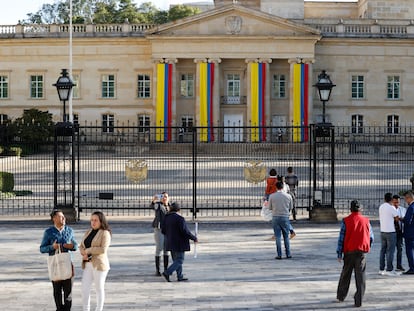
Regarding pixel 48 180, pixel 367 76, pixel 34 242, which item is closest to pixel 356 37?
pixel 367 76

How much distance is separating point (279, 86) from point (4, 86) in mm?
18967

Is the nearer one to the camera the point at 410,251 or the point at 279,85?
the point at 410,251

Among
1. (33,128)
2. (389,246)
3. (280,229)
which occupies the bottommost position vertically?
(389,246)

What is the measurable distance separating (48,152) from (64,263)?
4234 cm

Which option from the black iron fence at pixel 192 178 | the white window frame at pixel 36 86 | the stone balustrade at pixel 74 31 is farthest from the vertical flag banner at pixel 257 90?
the white window frame at pixel 36 86

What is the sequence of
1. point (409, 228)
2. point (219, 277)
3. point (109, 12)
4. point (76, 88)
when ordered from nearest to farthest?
point (219, 277) → point (409, 228) → point (76, 88) → point (109, 12)

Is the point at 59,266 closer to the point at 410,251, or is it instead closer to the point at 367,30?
the point at 410,251

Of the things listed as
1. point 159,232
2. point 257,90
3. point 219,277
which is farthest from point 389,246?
point 257,90

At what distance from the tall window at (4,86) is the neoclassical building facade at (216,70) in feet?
0.23

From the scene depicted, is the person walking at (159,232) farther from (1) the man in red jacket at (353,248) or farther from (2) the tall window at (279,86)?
(2) the tall window at (279,86)

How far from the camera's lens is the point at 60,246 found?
1329 centimetres

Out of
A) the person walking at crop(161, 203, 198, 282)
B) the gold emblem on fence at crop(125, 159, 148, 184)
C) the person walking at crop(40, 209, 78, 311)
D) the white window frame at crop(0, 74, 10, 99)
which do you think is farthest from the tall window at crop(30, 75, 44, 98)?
the person walking at crop(40, 209, 78, 311)

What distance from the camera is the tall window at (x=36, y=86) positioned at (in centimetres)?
6419

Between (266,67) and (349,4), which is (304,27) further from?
(349,4)
